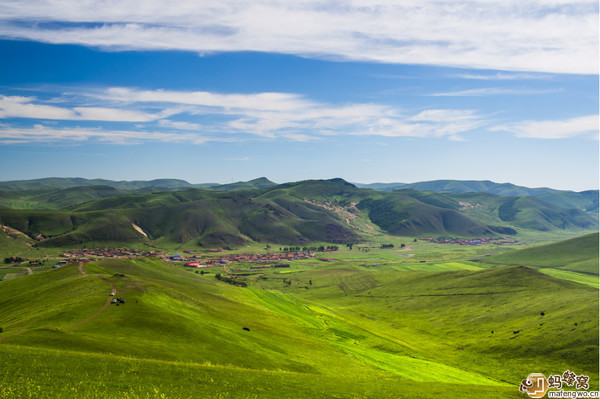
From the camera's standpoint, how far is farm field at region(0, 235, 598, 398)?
45.5 meters

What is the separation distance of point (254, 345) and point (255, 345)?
0.33 m

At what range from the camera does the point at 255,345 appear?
80875 mm

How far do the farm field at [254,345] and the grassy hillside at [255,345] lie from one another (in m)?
0.37

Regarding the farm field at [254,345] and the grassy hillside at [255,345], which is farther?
the grassy hillside at [255,345]

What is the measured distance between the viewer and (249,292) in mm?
199125

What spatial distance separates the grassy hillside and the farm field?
1.22 feet

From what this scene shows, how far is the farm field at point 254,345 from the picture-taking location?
45469 mm

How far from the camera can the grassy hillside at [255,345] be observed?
150ft

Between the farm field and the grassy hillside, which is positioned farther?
the grassy hillside

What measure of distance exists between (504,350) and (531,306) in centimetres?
6189

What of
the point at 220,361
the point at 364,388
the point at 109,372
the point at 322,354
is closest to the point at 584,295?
the point at 322,354

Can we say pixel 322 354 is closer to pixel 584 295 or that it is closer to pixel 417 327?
pixel 417 327

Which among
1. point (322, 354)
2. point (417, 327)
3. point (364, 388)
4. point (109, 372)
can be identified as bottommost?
point (417, 327)

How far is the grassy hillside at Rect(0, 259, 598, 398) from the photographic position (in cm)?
4572
